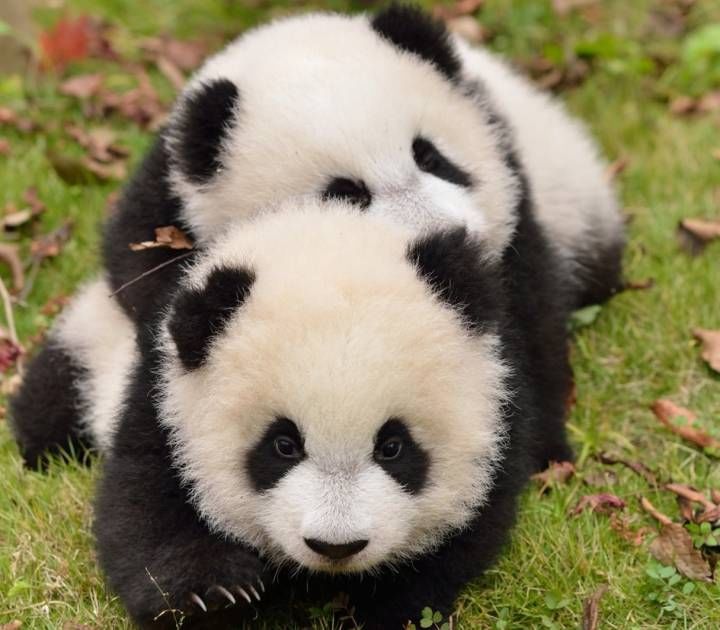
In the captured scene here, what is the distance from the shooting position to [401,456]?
3.50m

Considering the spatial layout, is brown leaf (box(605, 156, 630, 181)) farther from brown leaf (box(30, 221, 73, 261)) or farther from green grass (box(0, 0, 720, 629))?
brown leaf (box(30, 221, 73, 261))

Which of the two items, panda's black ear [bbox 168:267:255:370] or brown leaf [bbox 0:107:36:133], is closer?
panda's black ear [bbox 168:267:255:370]

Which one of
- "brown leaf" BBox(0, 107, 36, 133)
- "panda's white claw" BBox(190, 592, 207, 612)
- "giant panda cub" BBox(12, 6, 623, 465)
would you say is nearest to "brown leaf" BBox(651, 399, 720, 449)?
"giant panda cub" BBox(12, 6, 623, 465)

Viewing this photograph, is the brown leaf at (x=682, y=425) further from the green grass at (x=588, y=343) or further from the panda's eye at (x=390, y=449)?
the panda's eye at (x=390, y=449)

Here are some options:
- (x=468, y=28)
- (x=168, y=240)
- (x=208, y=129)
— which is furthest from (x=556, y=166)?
(x=468, y=28)

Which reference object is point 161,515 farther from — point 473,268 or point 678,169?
point 678,169

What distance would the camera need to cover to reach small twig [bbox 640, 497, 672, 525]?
4387mm

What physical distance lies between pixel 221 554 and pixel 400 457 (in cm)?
68

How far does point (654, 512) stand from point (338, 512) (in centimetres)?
169

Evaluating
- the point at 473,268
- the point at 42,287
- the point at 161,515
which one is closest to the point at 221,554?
the point at 161,515

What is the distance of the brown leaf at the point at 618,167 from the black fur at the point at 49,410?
142 inches

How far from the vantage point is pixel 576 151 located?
6.38 m

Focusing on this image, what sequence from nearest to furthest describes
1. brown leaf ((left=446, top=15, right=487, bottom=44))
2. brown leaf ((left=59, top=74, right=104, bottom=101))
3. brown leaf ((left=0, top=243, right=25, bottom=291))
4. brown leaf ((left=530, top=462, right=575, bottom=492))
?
brown leaf ((left=530, top=462, right=575, bottom=492)) < brown leaf ((left=0, top=243, right=25, bottom=291)) < brown leaf ((left=59, top=74, right=104, bottom=101)) < brown leaf ((left=446, top=15, right=487, bottom=44))

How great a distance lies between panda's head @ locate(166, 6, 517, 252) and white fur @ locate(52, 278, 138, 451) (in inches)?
24.4
